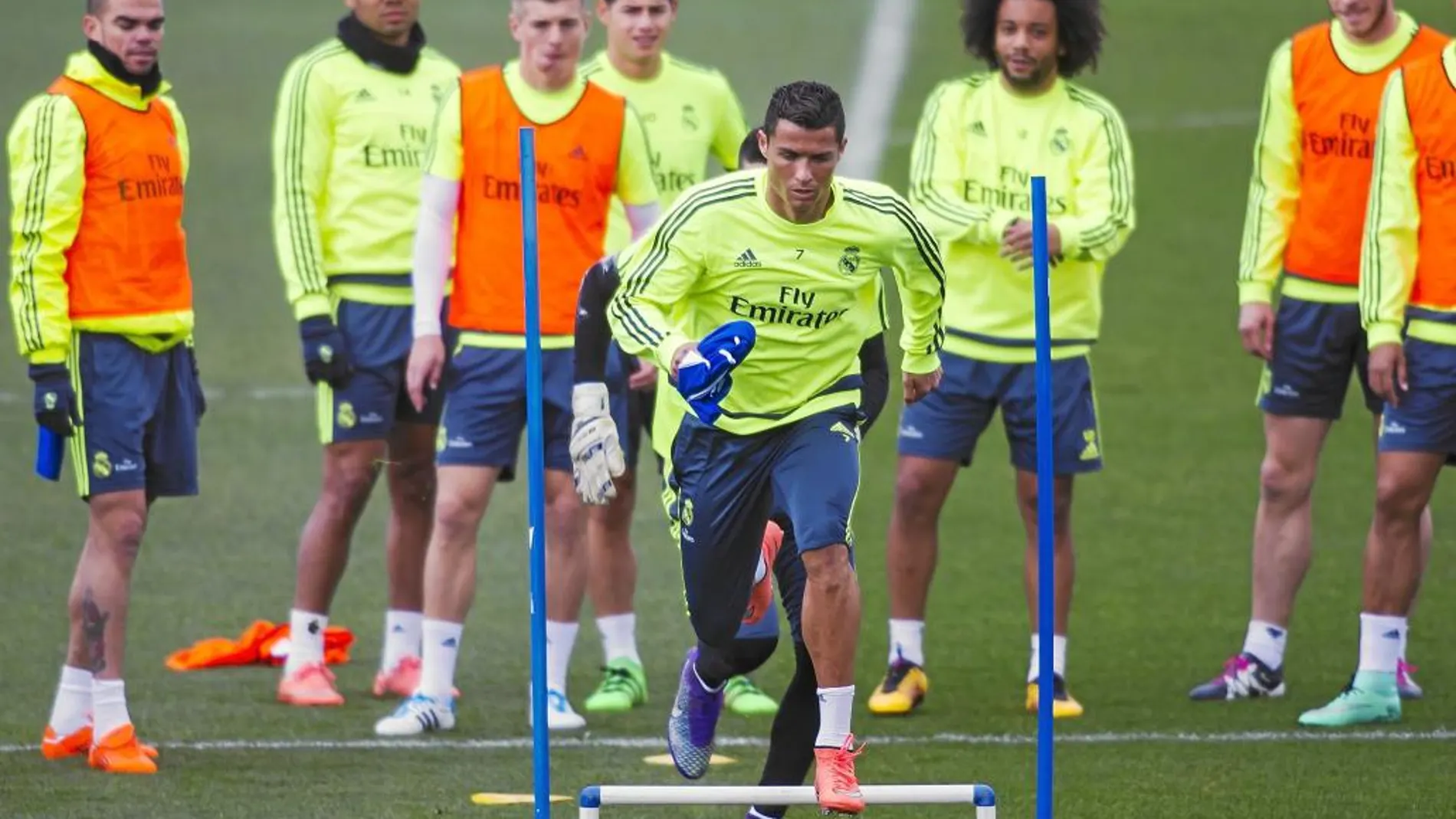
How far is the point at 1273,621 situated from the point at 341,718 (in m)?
3.39

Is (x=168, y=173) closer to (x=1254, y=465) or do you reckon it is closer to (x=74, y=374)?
(x=74, y=374)

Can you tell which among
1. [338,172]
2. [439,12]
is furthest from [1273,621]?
[439,12]

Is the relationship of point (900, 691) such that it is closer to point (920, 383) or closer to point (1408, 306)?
point (920, 383)

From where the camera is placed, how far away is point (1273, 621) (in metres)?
9.76

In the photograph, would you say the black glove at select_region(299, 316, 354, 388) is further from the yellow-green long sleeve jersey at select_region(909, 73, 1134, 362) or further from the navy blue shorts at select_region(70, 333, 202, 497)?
the yellow-green long sleeve jersey at select_region(909, 73, 1134, 362)

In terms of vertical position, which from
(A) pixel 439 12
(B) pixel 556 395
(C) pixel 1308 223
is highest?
(A) pixel 439 12

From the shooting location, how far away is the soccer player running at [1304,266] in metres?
9.57

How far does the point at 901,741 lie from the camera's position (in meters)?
9.16

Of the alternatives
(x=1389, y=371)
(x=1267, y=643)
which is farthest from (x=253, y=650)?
(x=1389, y=371)

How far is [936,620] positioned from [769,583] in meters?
3.30

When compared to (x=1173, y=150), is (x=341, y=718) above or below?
below

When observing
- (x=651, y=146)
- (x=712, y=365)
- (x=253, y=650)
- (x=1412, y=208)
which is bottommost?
(x=253, y=650)

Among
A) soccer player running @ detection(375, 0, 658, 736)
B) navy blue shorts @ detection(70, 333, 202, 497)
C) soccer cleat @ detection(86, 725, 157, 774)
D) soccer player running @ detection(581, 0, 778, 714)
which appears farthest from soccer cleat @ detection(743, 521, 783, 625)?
navy blue shorts @ detection(70, 333, 202, 497)

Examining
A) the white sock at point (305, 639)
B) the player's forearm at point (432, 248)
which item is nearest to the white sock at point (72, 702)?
the white sock at point (305, 639)
